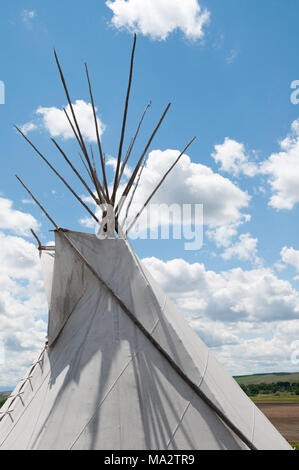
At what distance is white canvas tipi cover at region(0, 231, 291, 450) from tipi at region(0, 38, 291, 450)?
17mm

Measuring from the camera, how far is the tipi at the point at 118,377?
229 inches

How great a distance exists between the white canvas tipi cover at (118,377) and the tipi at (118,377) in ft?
0.06

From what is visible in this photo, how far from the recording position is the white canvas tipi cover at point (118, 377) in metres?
5.82

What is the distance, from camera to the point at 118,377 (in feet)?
21.1

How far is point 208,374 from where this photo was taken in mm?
7074

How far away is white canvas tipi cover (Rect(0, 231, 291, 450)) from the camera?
582cm

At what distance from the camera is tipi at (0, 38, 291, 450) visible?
5.83m

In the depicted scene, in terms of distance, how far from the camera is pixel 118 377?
6434 mm
